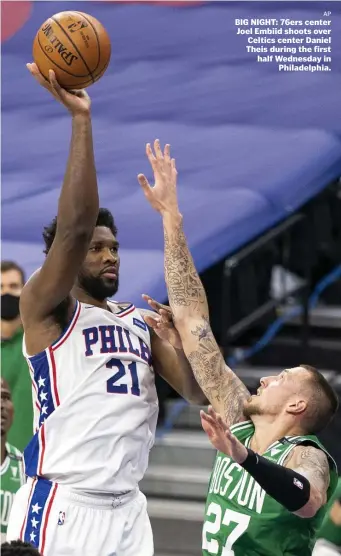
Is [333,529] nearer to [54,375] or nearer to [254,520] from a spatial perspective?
[254,520]

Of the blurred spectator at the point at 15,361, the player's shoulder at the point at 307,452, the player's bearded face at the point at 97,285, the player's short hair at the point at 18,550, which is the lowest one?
the blurred spectator at the point at 15,361

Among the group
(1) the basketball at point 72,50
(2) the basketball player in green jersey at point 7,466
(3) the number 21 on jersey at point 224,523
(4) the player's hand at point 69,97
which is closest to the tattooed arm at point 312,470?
(3) the number 21 on jersey at point 224,523

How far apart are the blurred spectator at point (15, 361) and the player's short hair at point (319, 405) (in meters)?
1.95

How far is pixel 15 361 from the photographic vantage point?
5.12 m

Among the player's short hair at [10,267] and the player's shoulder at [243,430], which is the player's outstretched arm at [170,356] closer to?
the player's shoulder at [243,430]

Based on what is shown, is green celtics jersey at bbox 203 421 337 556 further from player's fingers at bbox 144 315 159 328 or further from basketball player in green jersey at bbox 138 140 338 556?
player's fingers at bbox 144 315 159 328

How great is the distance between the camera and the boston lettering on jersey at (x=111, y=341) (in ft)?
11.7

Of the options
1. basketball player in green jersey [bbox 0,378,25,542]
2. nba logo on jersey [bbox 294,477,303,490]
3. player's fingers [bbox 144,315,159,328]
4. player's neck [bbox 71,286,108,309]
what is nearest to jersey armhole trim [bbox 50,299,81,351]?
player's neck [bbox 71,286,108,309]

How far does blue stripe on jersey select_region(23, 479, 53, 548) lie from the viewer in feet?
11.5

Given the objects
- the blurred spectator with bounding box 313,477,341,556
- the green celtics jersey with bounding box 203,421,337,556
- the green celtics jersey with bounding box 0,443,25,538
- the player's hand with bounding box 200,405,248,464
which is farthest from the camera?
the green celtics jersey with bounding box 0,443,25,538

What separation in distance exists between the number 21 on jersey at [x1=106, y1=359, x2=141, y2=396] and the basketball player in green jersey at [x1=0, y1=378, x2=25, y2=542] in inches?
54.6

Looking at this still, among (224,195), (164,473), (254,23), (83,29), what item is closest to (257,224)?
(224,195)

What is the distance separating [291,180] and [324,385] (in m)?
1.99

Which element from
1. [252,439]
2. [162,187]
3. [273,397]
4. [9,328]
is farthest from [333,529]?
[9,328]
